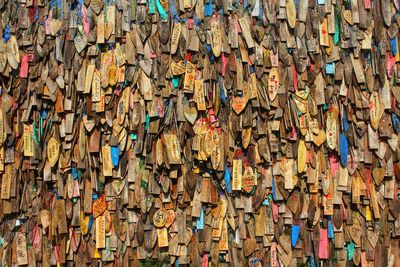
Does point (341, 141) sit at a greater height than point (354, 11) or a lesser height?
lesser

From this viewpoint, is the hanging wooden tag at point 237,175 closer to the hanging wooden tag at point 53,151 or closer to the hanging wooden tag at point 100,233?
the hanging wooden tag at point 100,233

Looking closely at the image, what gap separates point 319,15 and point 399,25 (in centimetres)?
35

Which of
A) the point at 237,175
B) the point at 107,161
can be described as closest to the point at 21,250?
the point at 107,161

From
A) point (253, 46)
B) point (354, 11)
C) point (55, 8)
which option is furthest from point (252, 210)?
point (55, 8)

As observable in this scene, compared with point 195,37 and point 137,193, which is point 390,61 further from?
point 137,193

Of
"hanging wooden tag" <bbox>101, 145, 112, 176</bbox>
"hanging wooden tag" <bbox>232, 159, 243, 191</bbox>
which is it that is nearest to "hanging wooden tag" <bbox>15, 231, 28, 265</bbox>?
"hanging wooden tag" <bbox>101, 145, 112, 176</bbox>

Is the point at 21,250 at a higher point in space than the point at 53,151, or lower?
lower

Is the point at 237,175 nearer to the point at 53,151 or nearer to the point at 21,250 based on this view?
the point at 53,151

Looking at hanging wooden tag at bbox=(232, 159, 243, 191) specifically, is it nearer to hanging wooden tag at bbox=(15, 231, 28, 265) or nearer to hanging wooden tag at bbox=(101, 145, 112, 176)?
hanging wooden tag at bbox=(101, 145, 112, 176)

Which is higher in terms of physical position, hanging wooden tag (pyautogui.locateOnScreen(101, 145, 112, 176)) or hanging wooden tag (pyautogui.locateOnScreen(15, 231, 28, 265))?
hanging wooden tag (pyautogui.locateOnScreen(101, 145, 112, 176))

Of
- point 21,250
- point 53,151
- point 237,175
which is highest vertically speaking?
point 53,151

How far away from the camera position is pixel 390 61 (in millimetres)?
3299

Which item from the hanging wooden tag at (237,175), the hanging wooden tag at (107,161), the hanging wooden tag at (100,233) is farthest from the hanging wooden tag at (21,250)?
the hanging wooden tag at (237,175)

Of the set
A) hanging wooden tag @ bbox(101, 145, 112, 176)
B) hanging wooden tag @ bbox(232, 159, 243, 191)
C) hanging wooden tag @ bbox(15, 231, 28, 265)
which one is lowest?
hanging wooden tag @ bbox(15, 231, 28, 265)
